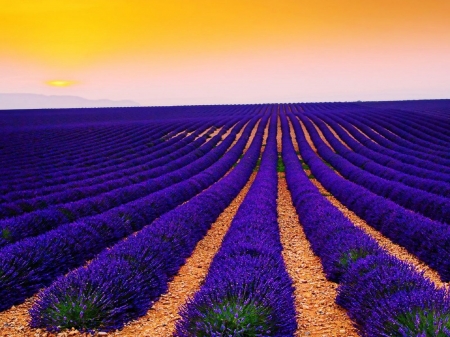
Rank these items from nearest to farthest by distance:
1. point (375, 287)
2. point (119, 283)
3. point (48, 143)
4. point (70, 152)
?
point (375, 287), point (119, 283), point (70, 152), point (48, 143)

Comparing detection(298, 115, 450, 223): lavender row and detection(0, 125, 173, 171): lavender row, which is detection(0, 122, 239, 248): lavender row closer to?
detection(0, 125, 173, 171): lavender row

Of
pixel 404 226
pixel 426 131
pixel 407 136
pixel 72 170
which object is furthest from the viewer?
pixel 426 131

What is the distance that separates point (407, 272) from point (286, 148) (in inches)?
928

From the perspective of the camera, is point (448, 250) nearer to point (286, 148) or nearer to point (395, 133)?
point (286, 148)

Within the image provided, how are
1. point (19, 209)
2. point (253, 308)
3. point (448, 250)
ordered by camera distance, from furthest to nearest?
point (19, 209)
point (448, 250)
point (253, 308)

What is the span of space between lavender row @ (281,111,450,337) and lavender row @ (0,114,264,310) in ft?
14.1

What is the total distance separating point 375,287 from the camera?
5.25 m

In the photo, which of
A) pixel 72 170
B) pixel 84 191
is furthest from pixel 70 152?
pixel 84 191

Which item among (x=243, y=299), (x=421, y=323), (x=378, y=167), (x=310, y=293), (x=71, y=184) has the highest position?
(x=421, y=323)

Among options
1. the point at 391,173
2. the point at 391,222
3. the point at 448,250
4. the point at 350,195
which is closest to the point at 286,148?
the point at 391,173

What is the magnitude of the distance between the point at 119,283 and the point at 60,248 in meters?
2.28

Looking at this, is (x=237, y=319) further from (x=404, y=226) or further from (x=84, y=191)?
(x=84, y=191)

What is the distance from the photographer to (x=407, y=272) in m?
5.48

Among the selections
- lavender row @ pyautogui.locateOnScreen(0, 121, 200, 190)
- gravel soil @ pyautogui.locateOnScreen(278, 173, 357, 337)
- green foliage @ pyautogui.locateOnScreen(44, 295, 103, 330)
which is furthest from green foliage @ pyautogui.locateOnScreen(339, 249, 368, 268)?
lavender row @ pyautogui.locateOnScreen(0, 121, 200, 190)
